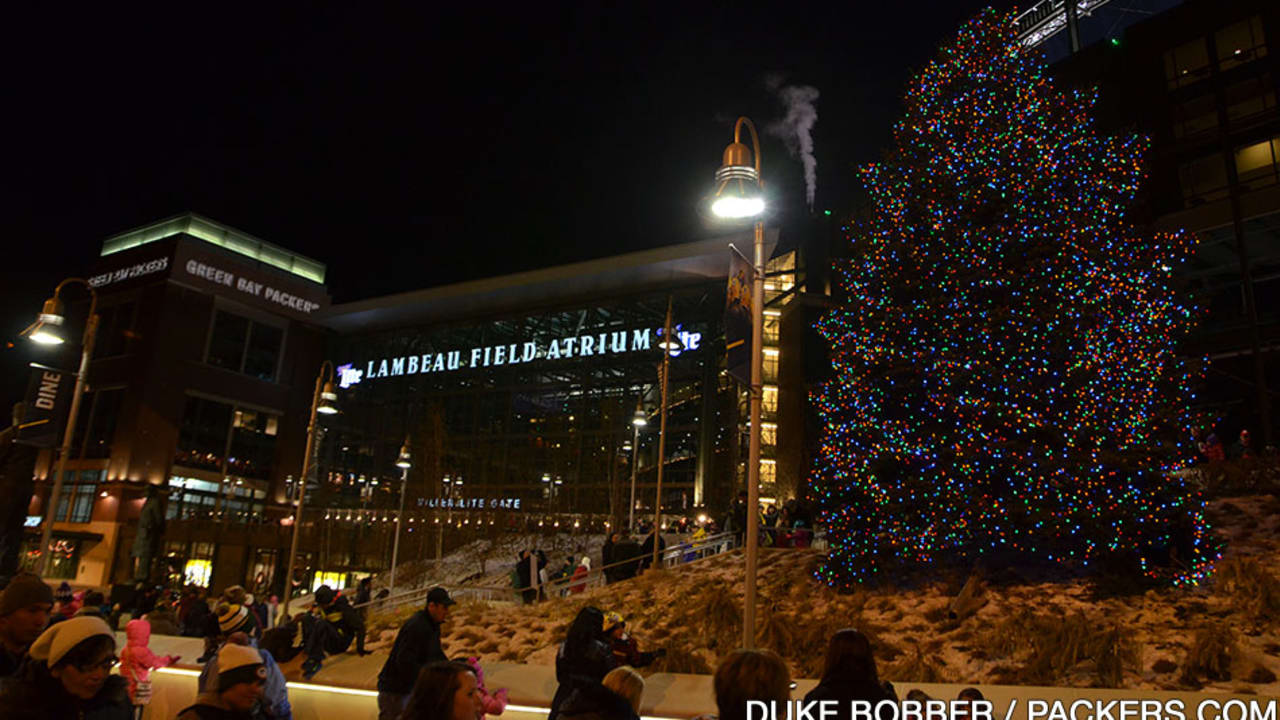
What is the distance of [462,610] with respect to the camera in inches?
717

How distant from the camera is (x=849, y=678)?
4.21 metres

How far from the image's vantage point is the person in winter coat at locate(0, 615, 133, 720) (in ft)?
11.8

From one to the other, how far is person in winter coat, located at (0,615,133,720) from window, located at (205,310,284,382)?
5766cm

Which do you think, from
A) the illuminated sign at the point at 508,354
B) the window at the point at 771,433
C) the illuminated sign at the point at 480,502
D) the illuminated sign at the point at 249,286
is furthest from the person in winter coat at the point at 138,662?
the illuminated sign at the point at 249,286

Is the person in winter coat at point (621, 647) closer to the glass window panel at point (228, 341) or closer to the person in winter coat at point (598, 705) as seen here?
the person in winter coat at point (598, 705)

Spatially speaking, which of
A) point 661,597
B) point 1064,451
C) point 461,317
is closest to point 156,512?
point 461,317

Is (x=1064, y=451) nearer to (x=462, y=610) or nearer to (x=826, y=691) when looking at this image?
(x=826, y=691)

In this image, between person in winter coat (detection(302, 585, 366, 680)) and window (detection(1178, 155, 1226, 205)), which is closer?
person in winter coat (detection(302, 585, 366, 680))

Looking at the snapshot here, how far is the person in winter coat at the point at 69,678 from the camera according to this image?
3605 millimetres

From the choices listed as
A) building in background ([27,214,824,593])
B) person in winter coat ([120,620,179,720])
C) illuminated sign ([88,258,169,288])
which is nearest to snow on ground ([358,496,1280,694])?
person in winter coat ([120,620,179,720])

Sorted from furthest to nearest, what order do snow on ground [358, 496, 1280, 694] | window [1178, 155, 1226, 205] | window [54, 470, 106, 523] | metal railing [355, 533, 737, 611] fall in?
window [54, 470, 106, 523] → window [1178, 155, 1226, 205] → metal railing [355, 533, 737, 611] → snow on ground [358, 496, 1280, 694]

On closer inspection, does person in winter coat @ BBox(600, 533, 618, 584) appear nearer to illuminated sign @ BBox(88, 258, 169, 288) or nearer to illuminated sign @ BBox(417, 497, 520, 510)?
illuminated sign @ BBox(417, 497, 520, 510)

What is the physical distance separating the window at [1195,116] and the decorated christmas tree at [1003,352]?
69.2ft

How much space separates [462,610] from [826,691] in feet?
50.4
